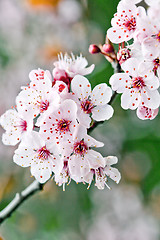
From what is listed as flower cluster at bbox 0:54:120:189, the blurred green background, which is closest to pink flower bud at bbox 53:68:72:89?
flower cluster at bbox 0:54:120:189

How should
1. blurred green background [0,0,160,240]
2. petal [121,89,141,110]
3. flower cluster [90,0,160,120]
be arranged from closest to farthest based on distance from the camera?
flower cluster [90,0,160,120]
petal [121,89,141,110]
blurred green background [0,0,160,240]

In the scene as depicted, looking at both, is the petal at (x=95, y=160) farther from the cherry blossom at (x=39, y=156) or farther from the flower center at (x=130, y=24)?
the flower center at (x=130, y=24)

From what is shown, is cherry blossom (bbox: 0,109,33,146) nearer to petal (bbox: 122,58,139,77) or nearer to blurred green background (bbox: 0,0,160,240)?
petal (bbox: 122,58,139,77)

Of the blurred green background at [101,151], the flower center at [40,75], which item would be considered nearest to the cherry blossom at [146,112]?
the flower center at [40,75]

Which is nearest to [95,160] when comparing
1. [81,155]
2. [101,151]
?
[81,155]

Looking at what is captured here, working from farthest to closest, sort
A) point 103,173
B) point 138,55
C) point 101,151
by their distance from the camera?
point 101,151 → point 103,173 → point 138,55

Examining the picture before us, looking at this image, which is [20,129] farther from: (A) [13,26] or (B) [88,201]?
(A) [13,26]

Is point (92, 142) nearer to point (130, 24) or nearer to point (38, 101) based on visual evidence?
point (38, 101)
